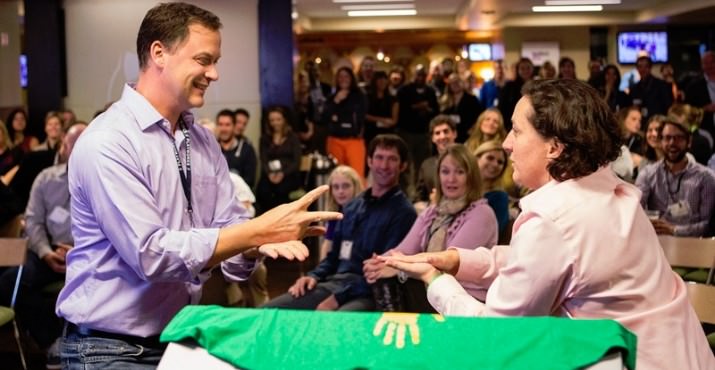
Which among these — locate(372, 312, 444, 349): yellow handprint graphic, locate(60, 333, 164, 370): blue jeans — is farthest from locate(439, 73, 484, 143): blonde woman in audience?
locate(372, 312, 444, 349): yellow handprint graphic

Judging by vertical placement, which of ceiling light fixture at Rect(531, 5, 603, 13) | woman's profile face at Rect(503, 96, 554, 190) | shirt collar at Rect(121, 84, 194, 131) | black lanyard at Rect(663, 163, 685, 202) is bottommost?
black lanyard at Rect(663, 163, 685, 202)

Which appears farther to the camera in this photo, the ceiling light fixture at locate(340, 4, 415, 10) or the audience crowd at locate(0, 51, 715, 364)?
the ceiling light fixture at locate(340, 4, 415, 10)

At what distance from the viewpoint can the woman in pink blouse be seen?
1717 mm

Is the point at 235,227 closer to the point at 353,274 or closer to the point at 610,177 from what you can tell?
the point at 610,177

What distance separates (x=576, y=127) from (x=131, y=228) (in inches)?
36.3

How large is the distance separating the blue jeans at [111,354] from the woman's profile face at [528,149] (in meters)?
0.91

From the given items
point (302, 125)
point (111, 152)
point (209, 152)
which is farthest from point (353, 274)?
point (302, 125)

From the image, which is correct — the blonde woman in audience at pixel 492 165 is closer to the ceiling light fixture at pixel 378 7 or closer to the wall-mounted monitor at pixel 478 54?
the ceiling light fixture at pixel 378 7

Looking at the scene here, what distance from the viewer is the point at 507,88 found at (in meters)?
12.0

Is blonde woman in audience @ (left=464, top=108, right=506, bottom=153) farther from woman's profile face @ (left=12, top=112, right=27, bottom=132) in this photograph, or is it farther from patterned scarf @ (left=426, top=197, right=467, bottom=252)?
woman's profile face @ (left=12, top=112, right=27, bottom=132)

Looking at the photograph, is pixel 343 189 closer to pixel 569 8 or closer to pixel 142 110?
pixel 142 110

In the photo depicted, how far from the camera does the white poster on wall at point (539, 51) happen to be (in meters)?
18.9

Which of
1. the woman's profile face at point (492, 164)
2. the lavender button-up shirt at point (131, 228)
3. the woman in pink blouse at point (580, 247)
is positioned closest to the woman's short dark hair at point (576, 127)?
the woman in pink blouse at point (580, 247)

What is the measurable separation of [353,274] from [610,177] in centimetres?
314
